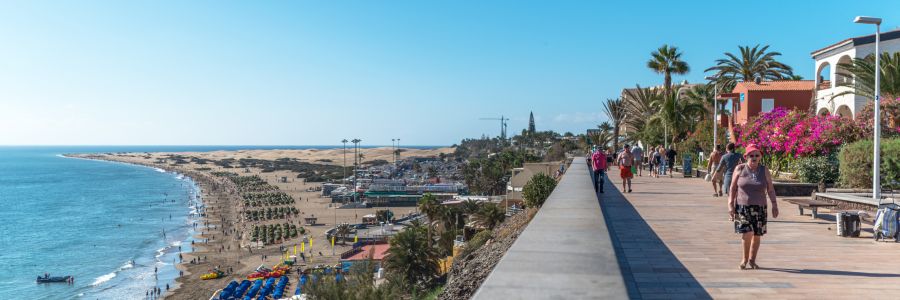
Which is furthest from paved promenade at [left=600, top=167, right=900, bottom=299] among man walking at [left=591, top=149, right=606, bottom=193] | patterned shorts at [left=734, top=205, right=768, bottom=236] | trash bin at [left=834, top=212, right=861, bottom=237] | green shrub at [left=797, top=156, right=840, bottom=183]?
green shrub at [left=797, top=156, right=840, bottom=183]

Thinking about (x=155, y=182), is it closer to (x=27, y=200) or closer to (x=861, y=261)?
(x=27, y=200)

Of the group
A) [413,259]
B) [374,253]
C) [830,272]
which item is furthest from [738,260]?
[374,253]

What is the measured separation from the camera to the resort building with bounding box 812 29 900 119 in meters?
23.4

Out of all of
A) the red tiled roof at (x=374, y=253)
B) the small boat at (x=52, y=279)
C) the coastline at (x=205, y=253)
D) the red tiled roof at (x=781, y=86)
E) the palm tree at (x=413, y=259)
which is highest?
the red tiled roof at (x=781, y=86)

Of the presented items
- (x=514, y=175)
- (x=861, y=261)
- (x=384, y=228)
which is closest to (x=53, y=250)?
(x=384, y=228)

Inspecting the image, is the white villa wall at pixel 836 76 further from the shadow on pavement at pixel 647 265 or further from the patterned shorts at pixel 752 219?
the patterned shorts at pixel 752 219

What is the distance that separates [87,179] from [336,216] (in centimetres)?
7950

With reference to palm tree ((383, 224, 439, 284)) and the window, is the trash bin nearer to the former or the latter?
palm tree ((383, 224, 439, 284))

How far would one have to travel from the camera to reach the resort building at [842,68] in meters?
23.4

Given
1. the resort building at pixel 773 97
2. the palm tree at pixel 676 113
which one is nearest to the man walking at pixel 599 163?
the palm tree at pixel 676 113

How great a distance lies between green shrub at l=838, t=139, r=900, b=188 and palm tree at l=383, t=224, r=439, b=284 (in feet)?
48.7

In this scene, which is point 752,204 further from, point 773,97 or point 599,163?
point 773,97

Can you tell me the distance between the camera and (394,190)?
80875 millimetres

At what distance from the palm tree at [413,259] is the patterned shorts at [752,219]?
18443 mm
